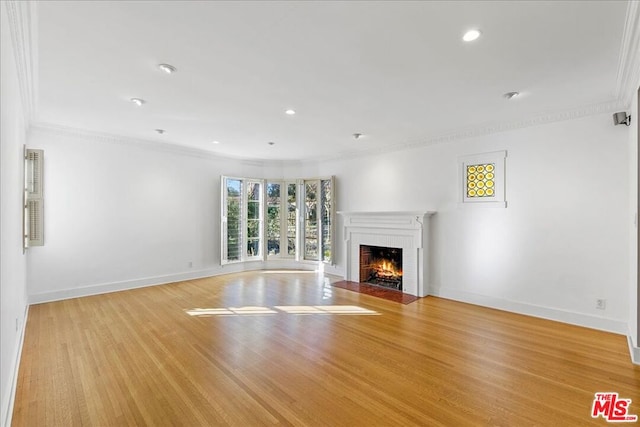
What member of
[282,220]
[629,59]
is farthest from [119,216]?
[629,59]

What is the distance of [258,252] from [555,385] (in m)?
6.18

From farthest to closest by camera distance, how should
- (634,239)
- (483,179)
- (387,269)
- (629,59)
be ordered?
1. (387,269)
2. (483,179)
3. (634,239)
4. (629,59)

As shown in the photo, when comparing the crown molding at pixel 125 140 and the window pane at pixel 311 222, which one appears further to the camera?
the window pane at pixel 311 222

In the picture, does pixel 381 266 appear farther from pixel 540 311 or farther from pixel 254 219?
pixel 254 219

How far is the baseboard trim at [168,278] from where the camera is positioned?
15.6 feet

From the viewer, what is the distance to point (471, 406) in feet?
7.27

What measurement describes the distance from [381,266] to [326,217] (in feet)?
5.89

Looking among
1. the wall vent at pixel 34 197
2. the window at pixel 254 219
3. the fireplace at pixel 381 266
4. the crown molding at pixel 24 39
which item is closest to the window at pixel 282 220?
the window at pixel 254 219

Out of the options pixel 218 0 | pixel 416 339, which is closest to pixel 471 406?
pixel 416 339

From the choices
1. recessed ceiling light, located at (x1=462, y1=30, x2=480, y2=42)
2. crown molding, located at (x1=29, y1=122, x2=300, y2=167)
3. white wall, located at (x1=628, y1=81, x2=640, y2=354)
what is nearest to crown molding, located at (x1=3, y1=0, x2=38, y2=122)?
crown molding, located at (x1=29, y1=122, x2=300, y2=167)

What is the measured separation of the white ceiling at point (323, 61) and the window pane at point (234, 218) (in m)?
2.53

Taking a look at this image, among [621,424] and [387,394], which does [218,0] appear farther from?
[621,424]

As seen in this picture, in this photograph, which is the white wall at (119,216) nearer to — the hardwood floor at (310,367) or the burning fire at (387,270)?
the hardwood floor at (310,367)

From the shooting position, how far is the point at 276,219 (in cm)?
762
